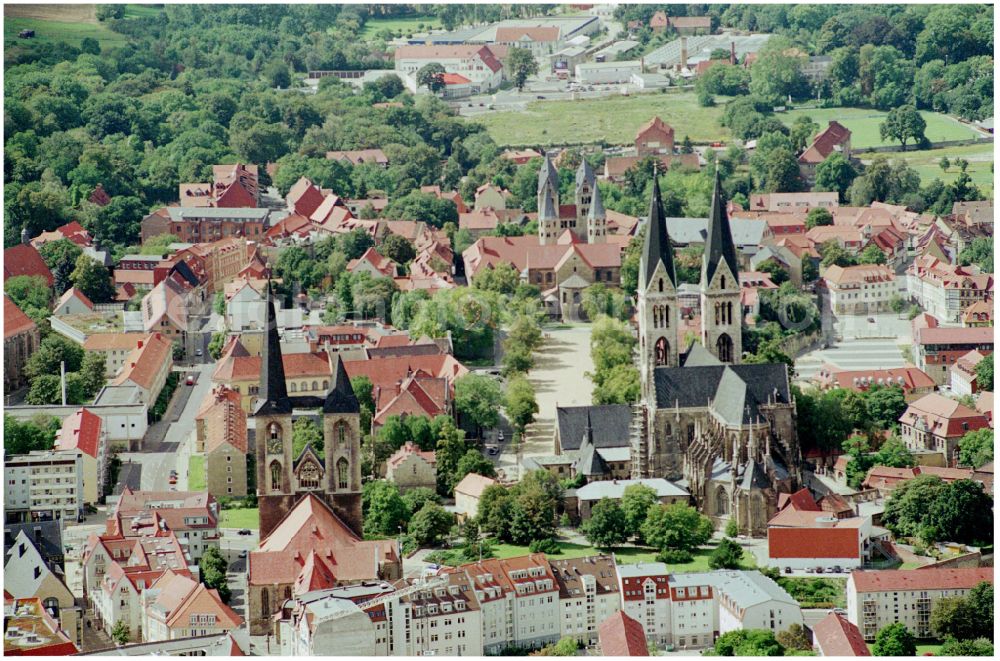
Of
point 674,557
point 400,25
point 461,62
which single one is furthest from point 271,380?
point 400,25

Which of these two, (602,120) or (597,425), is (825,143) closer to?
(602,120)

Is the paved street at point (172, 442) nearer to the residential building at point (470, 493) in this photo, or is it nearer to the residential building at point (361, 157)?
the residential building at point (470, 493)

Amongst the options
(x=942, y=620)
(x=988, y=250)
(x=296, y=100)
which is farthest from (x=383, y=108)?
(x=942, y=620)

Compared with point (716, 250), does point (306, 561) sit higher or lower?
lower

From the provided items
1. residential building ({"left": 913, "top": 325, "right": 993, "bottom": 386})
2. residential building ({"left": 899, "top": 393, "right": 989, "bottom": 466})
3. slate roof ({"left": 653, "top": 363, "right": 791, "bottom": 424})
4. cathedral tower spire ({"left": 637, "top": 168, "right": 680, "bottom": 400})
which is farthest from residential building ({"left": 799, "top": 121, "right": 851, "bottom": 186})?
slate roof ({"left": 653, "top": 363, "right": 791, "bottom": 424})

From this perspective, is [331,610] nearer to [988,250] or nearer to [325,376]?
[325,376]

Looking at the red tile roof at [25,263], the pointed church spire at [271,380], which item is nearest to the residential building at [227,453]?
the pointed church spire at [271,380]
